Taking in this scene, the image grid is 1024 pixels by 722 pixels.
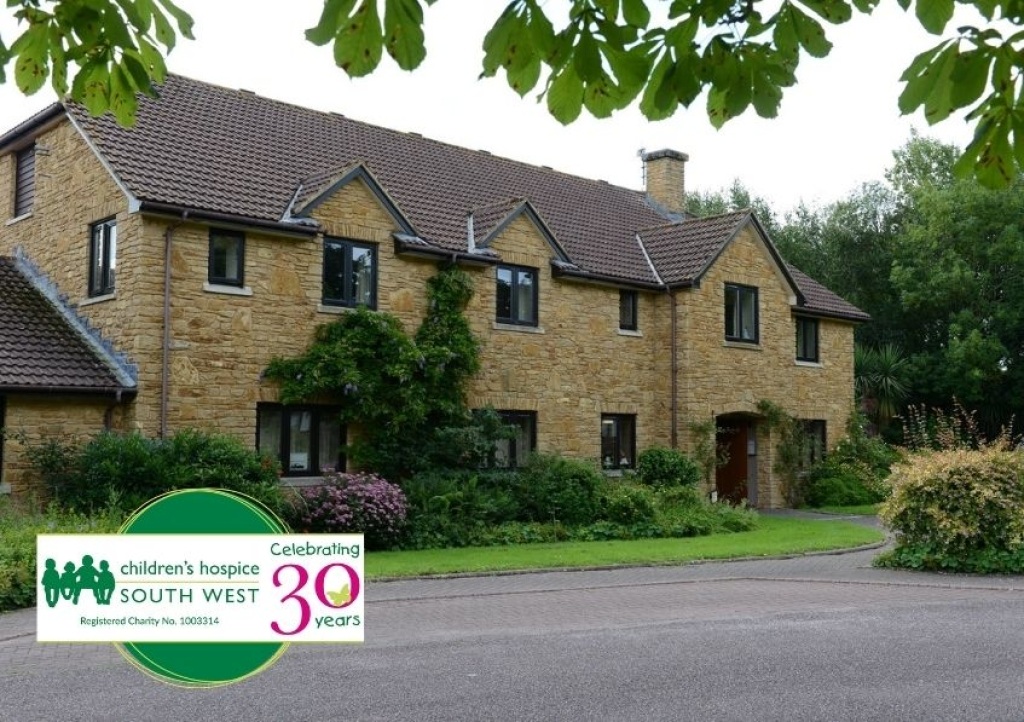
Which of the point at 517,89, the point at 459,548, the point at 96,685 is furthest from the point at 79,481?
the point at 517,89

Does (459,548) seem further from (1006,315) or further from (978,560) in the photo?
(1006,315)

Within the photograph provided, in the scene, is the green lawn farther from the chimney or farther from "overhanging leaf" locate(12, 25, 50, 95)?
the chimney

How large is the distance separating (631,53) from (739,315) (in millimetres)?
24082

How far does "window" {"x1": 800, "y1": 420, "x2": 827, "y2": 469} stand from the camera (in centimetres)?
2912

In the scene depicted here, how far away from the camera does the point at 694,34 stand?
419 centimetres

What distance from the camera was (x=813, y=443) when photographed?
29.7 metres

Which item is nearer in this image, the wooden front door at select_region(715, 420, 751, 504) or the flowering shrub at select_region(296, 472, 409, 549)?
the flowering shrub at select_region(296, 472, 409, 549)

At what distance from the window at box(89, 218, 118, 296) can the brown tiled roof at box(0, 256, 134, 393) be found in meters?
0.86

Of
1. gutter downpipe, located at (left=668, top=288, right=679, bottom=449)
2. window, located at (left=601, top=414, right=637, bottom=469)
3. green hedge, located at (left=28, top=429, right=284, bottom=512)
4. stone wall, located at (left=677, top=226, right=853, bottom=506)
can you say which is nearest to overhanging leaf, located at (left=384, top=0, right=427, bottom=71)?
green hedge, located at (left=28, top=429, right=284, bottom=512)

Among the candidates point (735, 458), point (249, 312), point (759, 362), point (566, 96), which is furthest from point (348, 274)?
point (566, 96)

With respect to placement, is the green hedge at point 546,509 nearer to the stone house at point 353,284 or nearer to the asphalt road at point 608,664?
the stone house at point 353,284

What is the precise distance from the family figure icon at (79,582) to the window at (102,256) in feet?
40.9

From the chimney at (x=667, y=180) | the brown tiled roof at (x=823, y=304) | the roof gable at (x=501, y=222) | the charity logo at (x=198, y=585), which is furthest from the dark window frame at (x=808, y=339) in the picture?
the charity logo at (x=198, y=585)

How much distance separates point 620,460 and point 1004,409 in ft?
68.4
